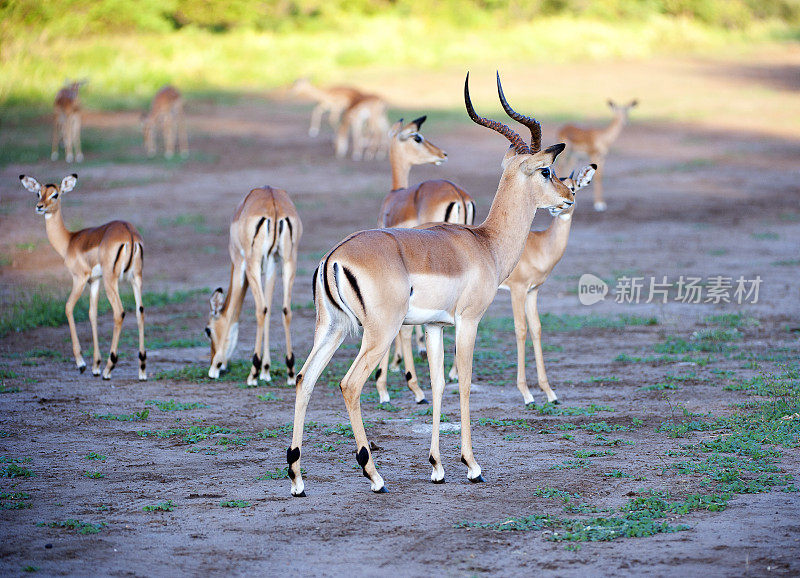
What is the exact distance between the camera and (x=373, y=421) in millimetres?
7891

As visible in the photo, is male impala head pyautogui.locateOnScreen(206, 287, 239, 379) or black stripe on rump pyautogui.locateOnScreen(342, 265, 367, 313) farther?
male impala head pyautogui.locateOnScreen(206, 287, 239, 379)

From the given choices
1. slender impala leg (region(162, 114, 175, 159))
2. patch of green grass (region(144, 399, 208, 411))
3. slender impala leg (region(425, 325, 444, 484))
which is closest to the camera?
slender impala leg (region(425, 325, 444, 484))

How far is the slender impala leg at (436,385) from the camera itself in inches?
248

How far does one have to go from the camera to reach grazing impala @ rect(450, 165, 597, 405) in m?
8.33

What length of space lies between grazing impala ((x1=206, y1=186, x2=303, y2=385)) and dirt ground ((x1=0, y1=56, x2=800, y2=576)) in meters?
0.33

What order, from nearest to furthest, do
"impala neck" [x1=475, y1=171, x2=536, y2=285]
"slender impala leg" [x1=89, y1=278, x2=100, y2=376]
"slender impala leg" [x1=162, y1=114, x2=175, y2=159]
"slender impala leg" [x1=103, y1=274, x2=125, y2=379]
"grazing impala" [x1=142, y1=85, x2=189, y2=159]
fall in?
"impala neck" [x1=475, y1=171, x2=536, y2=285], "slender impala leg" [x1=103, y1=274, x2=125, y2=379], "slender impala leg" [x1=89, y1=278, x2=100, y2=376], "slender impala leg" [x1=162, y1=114, x2=175, y2=159], "grazing impala" [x1=142, y1=85, x2=189, y2=159]

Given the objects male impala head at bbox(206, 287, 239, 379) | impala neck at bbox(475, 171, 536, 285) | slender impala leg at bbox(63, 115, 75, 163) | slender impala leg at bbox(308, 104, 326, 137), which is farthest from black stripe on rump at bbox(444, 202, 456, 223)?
slender impala leg at bbox(308, 104, 326, 137)

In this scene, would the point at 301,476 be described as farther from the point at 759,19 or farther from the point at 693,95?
the point at 759,19

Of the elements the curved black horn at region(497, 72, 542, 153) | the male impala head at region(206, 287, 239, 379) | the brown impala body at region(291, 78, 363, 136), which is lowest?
the male impala head at region(206, 287, 239, 379)

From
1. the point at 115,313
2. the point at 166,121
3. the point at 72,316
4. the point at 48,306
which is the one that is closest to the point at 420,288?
the point at 115,313

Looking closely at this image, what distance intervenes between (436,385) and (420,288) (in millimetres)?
692

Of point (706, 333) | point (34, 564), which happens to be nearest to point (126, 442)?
point (34, 564)

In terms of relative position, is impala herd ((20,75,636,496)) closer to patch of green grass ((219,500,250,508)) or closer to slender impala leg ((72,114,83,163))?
patch of green grass ((219,500,250,508))

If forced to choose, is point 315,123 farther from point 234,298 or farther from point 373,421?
point 373,421
